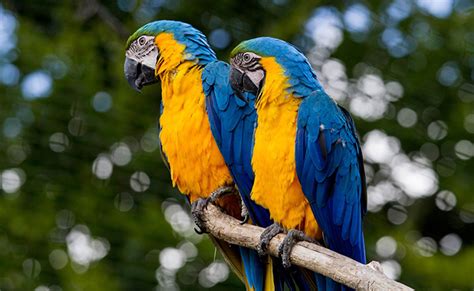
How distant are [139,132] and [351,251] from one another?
2.37 meters

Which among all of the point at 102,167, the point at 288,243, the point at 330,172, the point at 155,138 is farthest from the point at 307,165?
the point at 102,167

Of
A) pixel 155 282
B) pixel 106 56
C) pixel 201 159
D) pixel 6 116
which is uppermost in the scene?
pixel 201 159

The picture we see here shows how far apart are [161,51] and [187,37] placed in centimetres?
8

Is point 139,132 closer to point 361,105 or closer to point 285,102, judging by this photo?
point 361,105

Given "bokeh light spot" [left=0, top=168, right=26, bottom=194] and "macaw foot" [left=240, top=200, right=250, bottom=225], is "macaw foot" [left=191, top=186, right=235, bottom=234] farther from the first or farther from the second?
"bokeh light spot" [left=0, top=168, right=26, bottom=194]

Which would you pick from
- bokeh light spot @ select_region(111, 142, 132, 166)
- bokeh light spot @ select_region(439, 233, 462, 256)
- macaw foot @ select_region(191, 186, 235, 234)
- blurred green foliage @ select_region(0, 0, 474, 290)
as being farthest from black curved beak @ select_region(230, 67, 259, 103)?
bokeh light spot @ select_region(439, 233, 462, 256)

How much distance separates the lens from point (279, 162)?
7.20 ft

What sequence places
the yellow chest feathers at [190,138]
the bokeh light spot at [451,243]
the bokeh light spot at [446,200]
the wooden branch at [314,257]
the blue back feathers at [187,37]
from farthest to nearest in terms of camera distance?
the bokeh light spot at [451,243]
the bokeh light spot at [446,200]
the blue back feathers at [187,37]
the yellow chest feathers at [190,138]
the wooden branch at [314,257]

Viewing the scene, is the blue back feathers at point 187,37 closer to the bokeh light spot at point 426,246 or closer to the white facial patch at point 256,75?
the white facial patch at point 256,75

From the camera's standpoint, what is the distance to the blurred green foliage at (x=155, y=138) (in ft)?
13.9

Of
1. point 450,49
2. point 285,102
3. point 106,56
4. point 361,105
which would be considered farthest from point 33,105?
point 285,102

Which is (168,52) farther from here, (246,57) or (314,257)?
(314,257)

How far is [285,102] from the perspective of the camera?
7.34ft

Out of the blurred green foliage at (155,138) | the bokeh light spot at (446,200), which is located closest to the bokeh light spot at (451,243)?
the blurred green foliage at (155,138)
